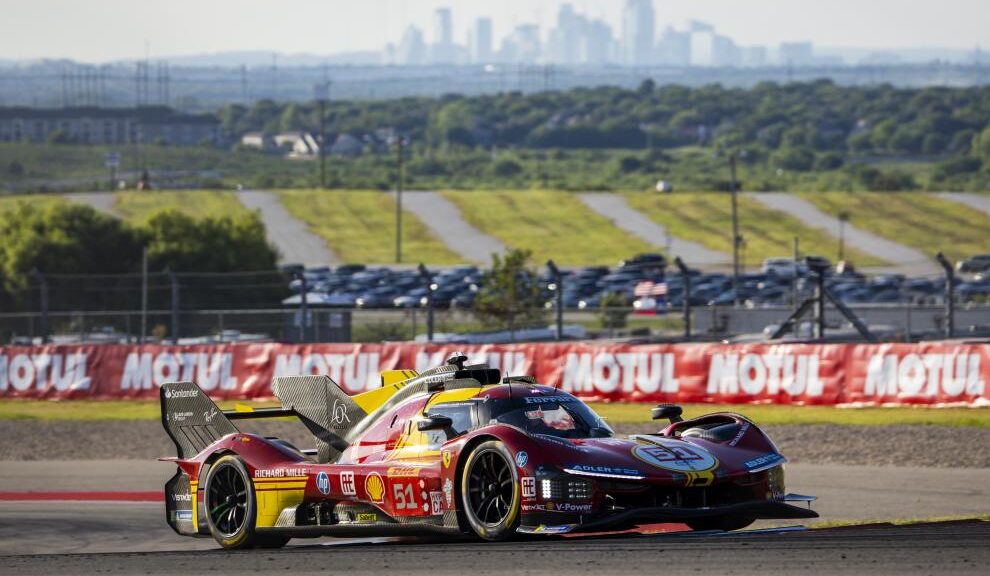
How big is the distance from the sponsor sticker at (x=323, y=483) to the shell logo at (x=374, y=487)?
1.69ft

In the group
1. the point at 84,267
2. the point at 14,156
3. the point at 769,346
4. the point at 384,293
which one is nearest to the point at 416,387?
the point at 769,346

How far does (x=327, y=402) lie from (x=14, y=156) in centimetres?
14527

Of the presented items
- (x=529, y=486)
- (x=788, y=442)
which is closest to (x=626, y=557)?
(x=529, y=486)

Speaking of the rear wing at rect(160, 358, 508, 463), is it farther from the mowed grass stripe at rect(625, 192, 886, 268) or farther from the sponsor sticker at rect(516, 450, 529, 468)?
the mowed grass stripe at rect(625, 192, 886, 268)

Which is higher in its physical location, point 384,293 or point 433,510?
point 433,510

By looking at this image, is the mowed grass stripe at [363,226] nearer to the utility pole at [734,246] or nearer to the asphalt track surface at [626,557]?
the utility pole at [734,246]

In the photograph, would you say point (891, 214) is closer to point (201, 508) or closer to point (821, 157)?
point (821, 157)

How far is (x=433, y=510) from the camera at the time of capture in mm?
11945

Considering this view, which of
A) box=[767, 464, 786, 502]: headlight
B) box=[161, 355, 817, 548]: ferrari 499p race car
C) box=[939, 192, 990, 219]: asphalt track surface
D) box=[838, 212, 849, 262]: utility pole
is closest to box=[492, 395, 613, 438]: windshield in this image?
box=[161, 355, 817, 548]: ferrari 499p race car

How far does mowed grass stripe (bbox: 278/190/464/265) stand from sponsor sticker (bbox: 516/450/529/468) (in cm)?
7659

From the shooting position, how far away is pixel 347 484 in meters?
12.8

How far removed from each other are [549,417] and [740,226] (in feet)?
286

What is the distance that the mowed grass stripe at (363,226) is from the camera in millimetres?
90812

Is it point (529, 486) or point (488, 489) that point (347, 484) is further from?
point (529, 486)
